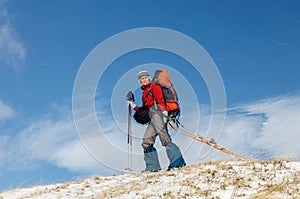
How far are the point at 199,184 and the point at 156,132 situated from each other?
11.2ft

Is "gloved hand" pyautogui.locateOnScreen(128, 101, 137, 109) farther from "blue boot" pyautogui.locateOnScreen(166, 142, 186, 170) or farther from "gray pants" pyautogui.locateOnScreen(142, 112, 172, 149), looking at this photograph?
"blue boot" pyautogui.locateOnScreen(166, 142, 186, 170)

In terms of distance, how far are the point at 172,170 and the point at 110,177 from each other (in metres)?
2.08

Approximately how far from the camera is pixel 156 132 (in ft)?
44.0

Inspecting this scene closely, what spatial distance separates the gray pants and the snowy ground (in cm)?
116

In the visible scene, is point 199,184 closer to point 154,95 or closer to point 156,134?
point 156,134

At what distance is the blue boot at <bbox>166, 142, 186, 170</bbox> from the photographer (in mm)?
13141

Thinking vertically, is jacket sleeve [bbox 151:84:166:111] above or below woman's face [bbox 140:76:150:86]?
below

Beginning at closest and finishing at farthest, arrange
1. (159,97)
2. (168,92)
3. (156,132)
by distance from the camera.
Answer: (159,97)
(156,132)
(168,92)

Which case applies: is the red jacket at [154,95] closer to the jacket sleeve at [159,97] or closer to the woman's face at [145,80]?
the jacket sleeve at [159,97]

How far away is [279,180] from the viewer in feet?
33.4

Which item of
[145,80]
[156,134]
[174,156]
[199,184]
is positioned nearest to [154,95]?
[145,80]

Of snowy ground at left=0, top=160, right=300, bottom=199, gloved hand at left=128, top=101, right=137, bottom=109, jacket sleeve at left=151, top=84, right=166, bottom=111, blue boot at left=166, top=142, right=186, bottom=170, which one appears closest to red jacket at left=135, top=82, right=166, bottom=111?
jacket sleeve at left=151, top=84, right=166, bottom=111

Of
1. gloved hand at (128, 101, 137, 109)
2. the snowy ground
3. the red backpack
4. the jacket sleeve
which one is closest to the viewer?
the snowy ground

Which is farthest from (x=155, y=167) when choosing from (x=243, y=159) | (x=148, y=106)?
(x=243, y=159)
